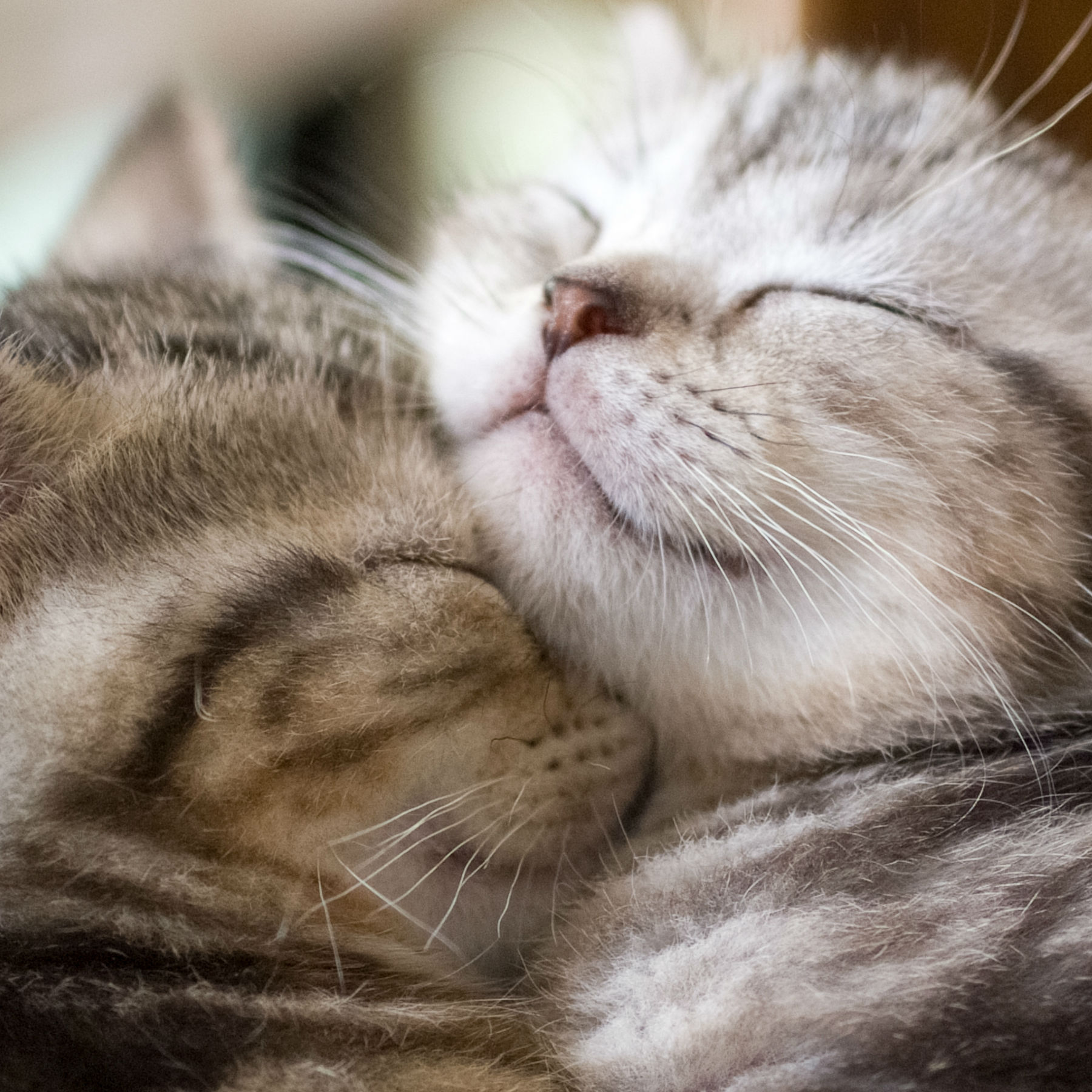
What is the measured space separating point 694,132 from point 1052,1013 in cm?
74

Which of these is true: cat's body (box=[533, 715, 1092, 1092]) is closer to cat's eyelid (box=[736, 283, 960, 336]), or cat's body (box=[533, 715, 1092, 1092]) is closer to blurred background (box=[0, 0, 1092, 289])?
cat's eyelid (box=[736, 283, 960, 336])

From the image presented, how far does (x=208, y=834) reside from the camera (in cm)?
59

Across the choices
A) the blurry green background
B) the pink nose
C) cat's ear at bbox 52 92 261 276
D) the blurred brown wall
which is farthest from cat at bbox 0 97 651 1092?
the blurred brown wall

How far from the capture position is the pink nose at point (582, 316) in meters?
0.70

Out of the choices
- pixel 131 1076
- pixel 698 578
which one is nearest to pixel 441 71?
pixel 698 578

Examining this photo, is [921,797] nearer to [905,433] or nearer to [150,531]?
[905,433]

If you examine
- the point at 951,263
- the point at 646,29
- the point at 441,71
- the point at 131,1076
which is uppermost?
the point at 441,71

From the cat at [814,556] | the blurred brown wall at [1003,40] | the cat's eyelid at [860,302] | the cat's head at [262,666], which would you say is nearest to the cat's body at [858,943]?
the cat at [814,556]

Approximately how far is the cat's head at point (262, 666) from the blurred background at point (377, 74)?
0.31m

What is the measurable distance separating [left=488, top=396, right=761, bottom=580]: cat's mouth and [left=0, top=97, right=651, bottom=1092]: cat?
98 mm

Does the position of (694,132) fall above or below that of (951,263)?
above

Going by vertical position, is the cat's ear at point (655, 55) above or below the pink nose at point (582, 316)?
above

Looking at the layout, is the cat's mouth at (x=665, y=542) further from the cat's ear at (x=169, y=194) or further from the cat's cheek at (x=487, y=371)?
the cat's ear at (x=169, y=194)

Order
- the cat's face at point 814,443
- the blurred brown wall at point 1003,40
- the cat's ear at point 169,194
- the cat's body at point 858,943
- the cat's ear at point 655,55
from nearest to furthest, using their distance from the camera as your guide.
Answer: the cat's body at point 858,943
the cat's face at point 814,443
the blurred brown wall at point 1003,40
the cat's ear at point 655,55
the cat's ear at point 169,194
